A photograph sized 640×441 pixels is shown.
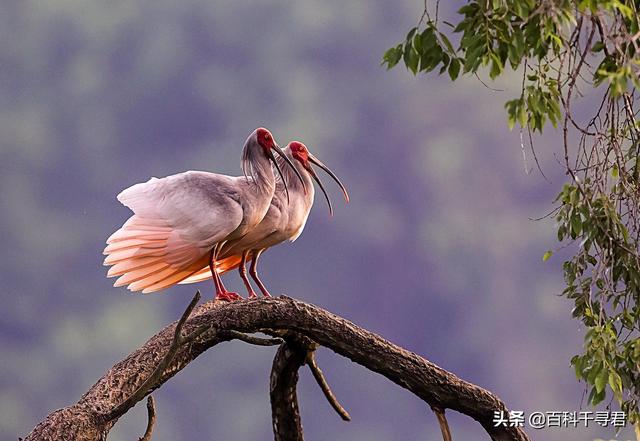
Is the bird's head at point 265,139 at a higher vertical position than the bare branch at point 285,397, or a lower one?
higher

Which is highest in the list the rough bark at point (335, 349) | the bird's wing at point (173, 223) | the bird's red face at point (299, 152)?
the bird's red face at point (299, 152)

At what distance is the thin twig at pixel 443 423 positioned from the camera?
5.00 meters

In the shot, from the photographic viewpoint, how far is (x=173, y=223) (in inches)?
207

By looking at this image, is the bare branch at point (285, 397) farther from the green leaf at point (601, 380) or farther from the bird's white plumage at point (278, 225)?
the green leaf at point (601, 380)

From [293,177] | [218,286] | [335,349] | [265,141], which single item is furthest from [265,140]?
[335,349]

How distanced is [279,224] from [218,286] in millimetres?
471

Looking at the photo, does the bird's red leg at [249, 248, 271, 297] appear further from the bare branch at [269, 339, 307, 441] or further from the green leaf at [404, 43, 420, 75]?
the green leaf at [404, 43, 420, 75]

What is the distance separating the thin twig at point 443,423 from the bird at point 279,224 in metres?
1.13

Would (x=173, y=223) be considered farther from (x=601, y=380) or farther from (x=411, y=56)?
(x=601, y=380)

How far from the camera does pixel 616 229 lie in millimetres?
4828

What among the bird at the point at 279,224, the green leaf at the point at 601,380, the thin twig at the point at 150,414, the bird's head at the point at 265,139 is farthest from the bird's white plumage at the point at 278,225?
the green leaf at the point at 601,380

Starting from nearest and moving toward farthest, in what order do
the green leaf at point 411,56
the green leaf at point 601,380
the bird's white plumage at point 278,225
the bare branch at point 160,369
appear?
the bare branch at point 160,369, the green leaf at point 411,56, the green leaf at point 601,380, the bird's white plumage at point 278,225

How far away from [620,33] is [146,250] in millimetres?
2558

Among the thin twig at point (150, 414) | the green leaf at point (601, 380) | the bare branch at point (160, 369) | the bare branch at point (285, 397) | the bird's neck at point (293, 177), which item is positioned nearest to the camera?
the bare branch at point (160, 369)
